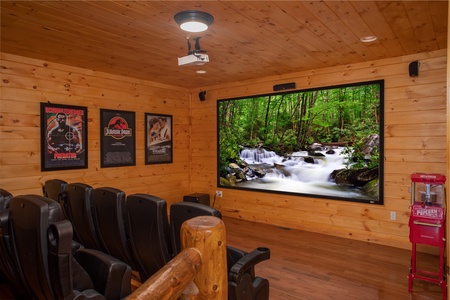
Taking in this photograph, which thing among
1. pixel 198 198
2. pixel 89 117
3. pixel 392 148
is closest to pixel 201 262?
pixel 392 148

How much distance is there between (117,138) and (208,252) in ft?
13.9

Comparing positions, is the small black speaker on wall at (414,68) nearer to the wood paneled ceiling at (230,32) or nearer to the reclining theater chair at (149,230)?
the wood paneled ceiling at (230,32)

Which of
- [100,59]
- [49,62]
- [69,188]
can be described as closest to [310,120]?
[100,59]

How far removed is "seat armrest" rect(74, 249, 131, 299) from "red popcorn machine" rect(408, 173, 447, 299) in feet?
8.45

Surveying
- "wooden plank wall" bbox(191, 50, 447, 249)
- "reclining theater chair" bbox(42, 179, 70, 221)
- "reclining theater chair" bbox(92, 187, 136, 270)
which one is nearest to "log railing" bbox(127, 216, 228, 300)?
"reclining theater chair" bbox(92, 187, 136, 270)

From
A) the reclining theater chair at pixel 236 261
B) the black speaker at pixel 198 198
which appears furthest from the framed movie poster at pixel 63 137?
the reclining theater chair at pixel 236 261

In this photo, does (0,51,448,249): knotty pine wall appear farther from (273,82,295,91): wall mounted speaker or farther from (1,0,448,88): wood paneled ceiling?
(1,0,448,88): wood paneled ceiling

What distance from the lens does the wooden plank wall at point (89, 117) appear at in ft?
12.1

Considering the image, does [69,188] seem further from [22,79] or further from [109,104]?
[109,104]

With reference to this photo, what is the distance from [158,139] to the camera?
547cm

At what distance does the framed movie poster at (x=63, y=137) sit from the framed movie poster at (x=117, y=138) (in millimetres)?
285

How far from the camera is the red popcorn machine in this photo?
8.94 feet

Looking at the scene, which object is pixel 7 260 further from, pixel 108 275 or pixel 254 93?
pixel 254 93

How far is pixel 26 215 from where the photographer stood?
1.49 metres
